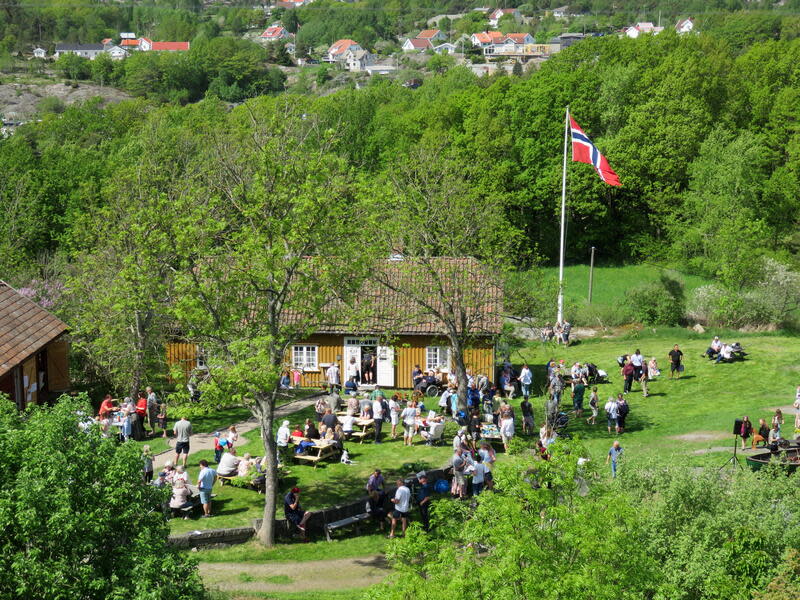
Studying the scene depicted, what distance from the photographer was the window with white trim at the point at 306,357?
37.2 m

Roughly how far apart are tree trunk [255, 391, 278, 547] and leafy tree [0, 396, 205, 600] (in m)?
6.73

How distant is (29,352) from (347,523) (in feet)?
46.9

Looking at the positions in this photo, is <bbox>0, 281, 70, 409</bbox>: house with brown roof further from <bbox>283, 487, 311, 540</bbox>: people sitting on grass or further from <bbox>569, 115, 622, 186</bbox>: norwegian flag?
<bbox>569, 115, 622, 186</bbox>: norwegian flag

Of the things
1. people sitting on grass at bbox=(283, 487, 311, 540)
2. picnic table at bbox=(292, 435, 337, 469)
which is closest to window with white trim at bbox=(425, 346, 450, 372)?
picnic table at bbox=(292, 435, 337, 469)

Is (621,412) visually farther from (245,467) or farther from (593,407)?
(245,467)

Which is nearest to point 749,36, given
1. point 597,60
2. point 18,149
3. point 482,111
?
point 597,60

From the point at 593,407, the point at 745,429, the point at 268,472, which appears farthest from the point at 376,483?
the point at 745,429

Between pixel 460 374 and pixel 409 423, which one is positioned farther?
pixel 460 374

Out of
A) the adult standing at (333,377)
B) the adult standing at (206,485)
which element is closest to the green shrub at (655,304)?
the adult standing at (333,377)

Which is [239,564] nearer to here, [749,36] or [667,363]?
[667,363]

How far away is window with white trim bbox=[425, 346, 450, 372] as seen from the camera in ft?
119

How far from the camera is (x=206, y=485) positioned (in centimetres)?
2292

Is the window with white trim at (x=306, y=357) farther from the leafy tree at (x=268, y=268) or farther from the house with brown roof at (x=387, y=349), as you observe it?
the leafy tree at (x=268, y=268)

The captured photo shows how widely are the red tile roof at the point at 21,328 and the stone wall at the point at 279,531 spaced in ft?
37.1
